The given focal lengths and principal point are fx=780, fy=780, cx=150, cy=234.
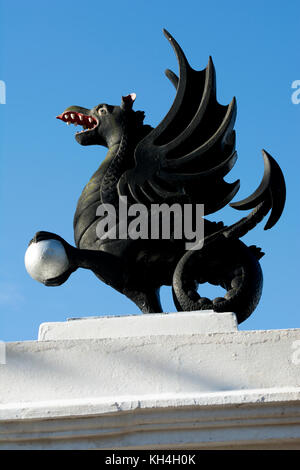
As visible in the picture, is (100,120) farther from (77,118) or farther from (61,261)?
(61,261)

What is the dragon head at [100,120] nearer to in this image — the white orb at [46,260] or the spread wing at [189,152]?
the spread wing at [189,152]

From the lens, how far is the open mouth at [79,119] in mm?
6371

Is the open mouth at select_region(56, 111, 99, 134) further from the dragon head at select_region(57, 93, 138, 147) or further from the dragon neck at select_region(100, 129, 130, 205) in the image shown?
the dragon neck at select_region(100, 129, 130, 205)

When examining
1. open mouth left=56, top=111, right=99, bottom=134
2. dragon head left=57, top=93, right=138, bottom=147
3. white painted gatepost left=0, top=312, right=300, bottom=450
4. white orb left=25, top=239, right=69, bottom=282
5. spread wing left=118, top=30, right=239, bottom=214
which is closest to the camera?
white painted gatepost left=0, top=312, right=300, bottom=450

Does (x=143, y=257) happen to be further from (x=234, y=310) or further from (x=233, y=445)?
(x=233, y=445)

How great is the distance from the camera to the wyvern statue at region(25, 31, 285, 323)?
17.8 feet

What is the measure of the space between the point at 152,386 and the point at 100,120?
2.65 m

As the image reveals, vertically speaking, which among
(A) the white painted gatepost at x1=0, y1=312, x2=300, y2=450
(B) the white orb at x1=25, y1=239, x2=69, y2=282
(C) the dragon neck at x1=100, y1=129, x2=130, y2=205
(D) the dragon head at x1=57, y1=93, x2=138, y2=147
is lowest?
(A) the white painted gatepost at x1=0, y1=312, x2=300, y2=450

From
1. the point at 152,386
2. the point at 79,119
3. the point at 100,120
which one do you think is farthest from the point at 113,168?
the point at 152,386

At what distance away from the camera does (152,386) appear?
442 centimetres

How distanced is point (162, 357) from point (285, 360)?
703 millimetres

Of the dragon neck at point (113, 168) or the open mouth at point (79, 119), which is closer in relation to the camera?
the dragon neck at point (113, 168)

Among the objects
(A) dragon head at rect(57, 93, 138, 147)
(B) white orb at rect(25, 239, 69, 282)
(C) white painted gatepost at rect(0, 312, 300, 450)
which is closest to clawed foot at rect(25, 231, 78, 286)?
(B) white orb at rect(25, 239, 69, 282)

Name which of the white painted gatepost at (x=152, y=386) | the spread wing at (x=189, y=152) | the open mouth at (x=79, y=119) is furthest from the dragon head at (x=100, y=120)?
the white painted gatepost at (x=152, y=386)
